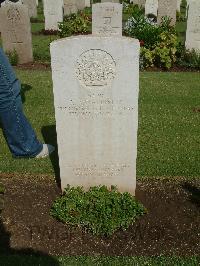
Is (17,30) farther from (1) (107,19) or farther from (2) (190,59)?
(2) (190,59)

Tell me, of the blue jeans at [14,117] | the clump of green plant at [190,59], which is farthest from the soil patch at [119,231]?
the clump of green plant at [190,59]

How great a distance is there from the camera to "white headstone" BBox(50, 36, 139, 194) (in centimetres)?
358

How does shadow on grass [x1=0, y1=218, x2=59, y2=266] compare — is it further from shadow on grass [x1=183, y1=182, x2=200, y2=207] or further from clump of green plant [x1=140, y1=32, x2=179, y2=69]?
clump of green plant [x1=140, y1=32, x2=179, y2=69]

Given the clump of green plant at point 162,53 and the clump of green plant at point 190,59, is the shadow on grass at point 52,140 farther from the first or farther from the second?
the clump of green plant at point 190,59

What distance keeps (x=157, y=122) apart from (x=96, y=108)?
2845 millimetres

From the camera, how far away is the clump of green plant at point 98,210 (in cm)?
384

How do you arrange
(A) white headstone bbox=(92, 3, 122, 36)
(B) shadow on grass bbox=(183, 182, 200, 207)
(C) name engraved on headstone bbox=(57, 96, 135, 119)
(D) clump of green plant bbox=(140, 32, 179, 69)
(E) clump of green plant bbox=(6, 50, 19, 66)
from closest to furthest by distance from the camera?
(C) name engraved on headstone bbox=(57, 96, 135, 119)
(B) shadow on grass bbox=(183, 182, 200, 207)
(A) white headstone bbox=(92, 3, 122, 36)
(D) clump of green plant bbox=(140, 32, 179, 69)
(E) clump of green plant bbox=(6, 50, 19, 66)

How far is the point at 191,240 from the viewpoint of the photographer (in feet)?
12.3

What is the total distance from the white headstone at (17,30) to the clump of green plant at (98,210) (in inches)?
286

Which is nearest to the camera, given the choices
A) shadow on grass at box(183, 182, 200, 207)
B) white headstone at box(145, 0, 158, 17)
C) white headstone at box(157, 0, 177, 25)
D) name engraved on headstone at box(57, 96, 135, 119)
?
name engraved on headstone at box(57, 96, 135, 119)

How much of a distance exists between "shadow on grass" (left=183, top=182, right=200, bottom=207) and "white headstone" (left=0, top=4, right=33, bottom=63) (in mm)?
7246

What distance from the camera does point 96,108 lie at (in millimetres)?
3852

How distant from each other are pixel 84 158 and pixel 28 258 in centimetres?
115

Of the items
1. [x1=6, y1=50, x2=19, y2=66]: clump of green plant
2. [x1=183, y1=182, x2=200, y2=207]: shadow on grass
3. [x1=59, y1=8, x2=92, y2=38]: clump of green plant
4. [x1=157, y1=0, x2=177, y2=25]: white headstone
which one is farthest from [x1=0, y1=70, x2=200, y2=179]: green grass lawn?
[x1=157, y1=0, x2=177, y2=25]: white headstone
